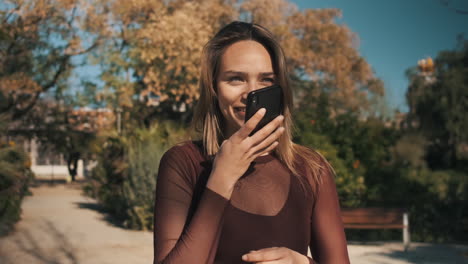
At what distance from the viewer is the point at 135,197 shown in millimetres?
10727

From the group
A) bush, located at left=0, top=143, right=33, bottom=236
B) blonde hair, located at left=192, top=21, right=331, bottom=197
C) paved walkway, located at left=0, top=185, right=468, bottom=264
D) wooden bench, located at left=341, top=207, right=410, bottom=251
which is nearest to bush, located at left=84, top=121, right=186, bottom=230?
paved walkway, located at left=0, top=185, right=468, bottom=264

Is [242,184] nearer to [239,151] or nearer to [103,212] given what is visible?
[239,151]

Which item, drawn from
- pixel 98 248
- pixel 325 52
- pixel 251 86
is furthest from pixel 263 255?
pixel 325 52

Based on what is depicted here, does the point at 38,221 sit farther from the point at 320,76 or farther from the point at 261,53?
the point at 320,76

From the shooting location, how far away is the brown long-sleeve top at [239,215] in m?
1.20

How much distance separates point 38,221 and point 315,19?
57.8 feet

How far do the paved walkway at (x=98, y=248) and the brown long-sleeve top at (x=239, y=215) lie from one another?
6275mm

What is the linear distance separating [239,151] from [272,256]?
31 centimetres

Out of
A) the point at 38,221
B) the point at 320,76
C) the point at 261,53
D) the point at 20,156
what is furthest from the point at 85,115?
the point at 261,53

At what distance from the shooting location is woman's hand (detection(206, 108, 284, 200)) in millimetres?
1171

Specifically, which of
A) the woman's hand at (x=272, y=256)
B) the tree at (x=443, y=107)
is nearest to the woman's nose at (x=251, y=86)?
the woman's hand at (x=272, y=256)

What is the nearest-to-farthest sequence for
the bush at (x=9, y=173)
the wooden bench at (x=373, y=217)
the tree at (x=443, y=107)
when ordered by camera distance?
1. the bush at (x=9, y=173)
2. the wooden bench at (x=373, y=217)
3. the tree at (x=443, y=107)

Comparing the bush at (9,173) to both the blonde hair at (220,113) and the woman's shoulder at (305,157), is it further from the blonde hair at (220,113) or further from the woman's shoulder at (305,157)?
the woman's shoulder at (305,157)

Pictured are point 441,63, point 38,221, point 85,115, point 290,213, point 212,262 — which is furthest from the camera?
point 85,115
